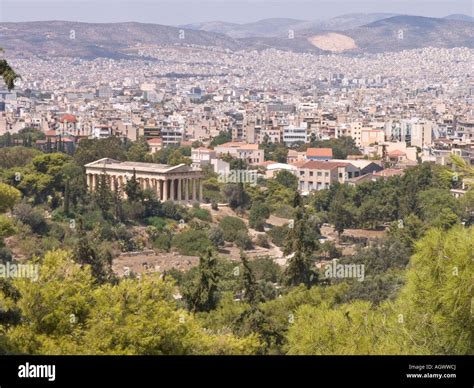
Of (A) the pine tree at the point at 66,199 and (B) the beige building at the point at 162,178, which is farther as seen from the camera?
(B) the beige building at the point at 162,178

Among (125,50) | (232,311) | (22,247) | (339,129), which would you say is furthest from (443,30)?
(232,311)

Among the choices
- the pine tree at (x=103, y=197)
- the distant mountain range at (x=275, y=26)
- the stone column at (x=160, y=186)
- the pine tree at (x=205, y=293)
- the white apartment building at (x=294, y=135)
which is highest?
the distant mountain range at (x=275, y=26)

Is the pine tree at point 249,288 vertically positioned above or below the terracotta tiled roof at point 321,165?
above

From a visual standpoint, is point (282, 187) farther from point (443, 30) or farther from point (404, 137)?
point (443, 30)

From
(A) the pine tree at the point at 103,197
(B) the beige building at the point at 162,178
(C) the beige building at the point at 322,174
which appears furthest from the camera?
(C) the beige building at the point at 322,174

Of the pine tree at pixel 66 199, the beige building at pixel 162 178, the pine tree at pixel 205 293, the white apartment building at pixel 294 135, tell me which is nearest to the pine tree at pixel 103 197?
the pine tree at pixel 66 199

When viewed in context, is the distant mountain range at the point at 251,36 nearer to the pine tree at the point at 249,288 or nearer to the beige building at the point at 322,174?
the beige building at the point at 322,174

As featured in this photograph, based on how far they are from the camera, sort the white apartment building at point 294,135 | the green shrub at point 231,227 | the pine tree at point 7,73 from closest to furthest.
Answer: the pine tree at point 7,73, the green shrub at point 231,227, the white apartment building at point 294,135
